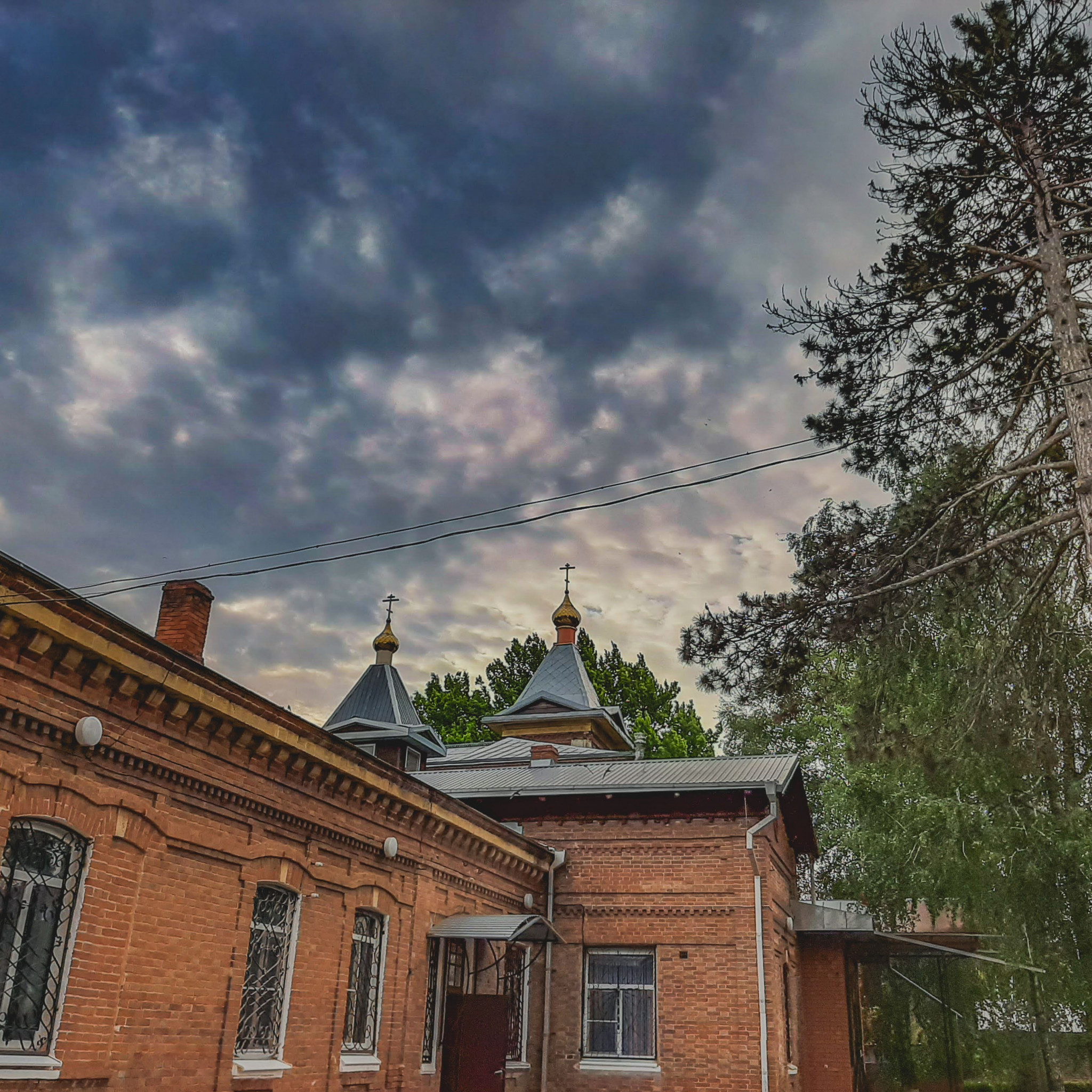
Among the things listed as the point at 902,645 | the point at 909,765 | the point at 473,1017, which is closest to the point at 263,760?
the point at 473,1017

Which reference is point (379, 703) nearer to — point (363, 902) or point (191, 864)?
point (363, 902)

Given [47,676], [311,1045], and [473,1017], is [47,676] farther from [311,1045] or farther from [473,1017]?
[473,1017]

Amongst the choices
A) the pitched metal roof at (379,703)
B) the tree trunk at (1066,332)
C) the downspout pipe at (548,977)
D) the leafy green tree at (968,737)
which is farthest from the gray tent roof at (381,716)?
the tree trunk at (1066,332)

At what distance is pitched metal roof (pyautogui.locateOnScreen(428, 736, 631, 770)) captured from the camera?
22.3 metres

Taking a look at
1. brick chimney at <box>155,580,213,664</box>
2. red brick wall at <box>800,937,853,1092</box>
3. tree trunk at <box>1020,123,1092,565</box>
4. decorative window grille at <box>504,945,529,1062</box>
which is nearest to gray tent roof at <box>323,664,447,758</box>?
decorative window grille at <box>504,945,529,1062</box>

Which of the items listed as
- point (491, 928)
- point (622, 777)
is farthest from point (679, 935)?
point (491, 928)

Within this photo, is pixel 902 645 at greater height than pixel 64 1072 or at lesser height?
greater

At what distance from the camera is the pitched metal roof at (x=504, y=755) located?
2228 cm

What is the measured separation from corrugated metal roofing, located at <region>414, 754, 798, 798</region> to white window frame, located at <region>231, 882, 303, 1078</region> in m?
4.61

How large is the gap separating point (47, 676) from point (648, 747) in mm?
32203

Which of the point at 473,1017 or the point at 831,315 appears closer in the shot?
the point at 831,315

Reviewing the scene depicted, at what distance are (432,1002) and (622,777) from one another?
5.39 m

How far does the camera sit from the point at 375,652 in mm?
24031

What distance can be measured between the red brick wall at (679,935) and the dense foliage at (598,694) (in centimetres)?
2217
